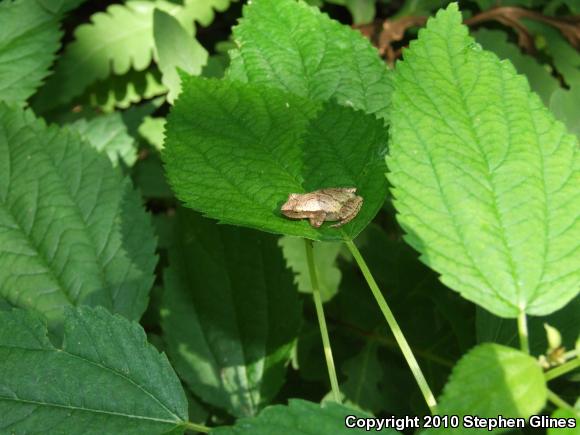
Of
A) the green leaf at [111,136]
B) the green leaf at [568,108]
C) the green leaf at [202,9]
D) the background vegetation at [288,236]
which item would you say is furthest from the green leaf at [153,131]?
the green leaf at [568,108]

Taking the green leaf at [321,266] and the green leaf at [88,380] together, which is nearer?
the green leaf at [88,380]

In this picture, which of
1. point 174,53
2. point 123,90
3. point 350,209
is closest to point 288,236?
point 350,209

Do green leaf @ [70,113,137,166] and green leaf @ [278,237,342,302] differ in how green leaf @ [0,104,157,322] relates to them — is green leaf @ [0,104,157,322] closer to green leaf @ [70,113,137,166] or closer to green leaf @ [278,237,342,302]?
green leaf @ [70,113,137,166]

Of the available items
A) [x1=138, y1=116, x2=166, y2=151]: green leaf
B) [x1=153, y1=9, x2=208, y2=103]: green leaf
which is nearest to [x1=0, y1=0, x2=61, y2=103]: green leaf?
[x1=153, y1=9, x2=208, y2=103]: green leaf

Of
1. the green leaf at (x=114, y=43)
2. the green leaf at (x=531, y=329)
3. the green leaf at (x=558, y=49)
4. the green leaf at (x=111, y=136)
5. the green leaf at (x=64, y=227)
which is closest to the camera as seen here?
the green leaf at (x=531, y=329)

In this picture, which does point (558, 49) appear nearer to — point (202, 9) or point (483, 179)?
point (202, 9)

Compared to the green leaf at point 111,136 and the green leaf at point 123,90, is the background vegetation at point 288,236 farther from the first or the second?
the green leaf at point 123,90
